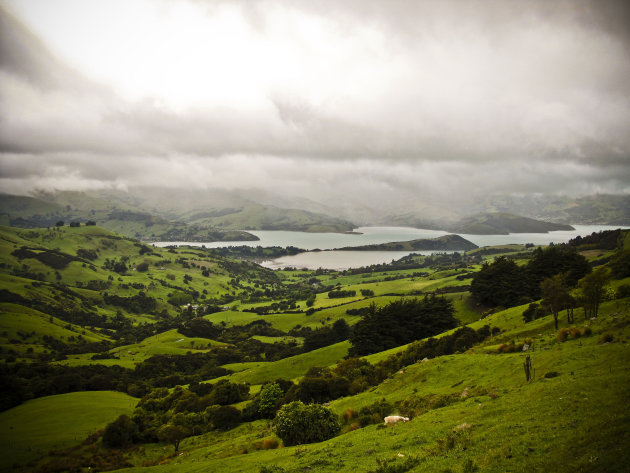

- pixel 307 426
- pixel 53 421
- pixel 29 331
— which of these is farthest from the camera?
pixel 29 331

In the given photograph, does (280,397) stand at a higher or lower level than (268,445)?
lower

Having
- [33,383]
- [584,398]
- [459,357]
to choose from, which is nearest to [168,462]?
[459,357]

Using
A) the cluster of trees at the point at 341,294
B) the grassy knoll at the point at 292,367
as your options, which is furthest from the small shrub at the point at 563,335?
the cluster of trees at the point at 341,294

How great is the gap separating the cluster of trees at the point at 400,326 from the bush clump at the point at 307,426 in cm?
4296

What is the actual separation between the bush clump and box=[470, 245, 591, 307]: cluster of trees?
61.6 meters

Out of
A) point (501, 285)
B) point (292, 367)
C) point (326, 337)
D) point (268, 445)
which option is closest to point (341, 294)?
point (326, 337)

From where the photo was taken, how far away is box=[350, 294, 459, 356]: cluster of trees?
70.8 metres

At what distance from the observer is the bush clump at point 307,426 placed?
90.9 feet

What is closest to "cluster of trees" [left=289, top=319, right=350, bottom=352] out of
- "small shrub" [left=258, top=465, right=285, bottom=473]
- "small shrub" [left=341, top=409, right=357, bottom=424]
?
"small shrub" [left=341, top=409, right=357, bottom=424]

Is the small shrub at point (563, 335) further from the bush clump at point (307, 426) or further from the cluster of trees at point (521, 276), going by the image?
the cluster of trees at point (521, 276)

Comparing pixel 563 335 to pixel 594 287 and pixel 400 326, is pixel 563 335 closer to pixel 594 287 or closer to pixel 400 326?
pixel 594 287

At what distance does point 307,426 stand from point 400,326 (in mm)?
50532

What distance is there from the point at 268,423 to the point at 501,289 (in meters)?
62.6

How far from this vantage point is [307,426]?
27.9 meters
